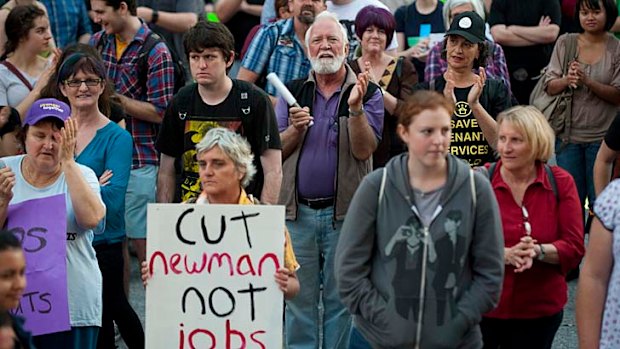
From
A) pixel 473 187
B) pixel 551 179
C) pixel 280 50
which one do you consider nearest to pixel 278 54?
pixel 280 50

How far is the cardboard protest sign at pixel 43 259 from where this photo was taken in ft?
21.0

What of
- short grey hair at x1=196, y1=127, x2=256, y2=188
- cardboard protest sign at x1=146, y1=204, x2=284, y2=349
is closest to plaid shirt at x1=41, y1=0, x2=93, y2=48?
short grey hair at x1=196, y1=127, x2=256, y2=188

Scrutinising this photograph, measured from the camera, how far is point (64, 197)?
6.49 meters

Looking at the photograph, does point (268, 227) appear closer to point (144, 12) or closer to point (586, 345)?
point (586, 345)

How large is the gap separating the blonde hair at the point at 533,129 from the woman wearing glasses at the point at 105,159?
2.27 meters

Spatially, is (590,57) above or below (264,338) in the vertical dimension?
above

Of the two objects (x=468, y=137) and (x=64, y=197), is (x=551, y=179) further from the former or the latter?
(x=64, y=197)

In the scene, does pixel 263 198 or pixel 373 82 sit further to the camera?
pixel 373 82

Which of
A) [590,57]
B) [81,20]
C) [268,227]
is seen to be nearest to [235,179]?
[268,227]

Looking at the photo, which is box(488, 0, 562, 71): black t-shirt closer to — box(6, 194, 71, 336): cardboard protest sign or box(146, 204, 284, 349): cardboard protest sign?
box(146, 204, 284, 349): cardboard protest sign

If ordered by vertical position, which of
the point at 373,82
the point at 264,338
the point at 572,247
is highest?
the point at 373,82

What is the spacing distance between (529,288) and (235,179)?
1.56 metres

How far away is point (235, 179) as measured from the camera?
6.27 meters

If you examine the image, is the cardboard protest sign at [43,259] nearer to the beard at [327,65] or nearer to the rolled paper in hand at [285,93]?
the rolled paper in hand at [285,93]
